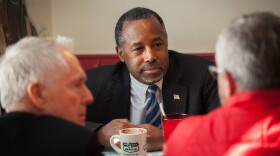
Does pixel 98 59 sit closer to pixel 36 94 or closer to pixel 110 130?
pixel 110 130

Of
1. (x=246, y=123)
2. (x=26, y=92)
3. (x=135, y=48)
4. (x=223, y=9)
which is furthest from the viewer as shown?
(x=223, y=9)

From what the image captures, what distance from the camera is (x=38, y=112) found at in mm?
875

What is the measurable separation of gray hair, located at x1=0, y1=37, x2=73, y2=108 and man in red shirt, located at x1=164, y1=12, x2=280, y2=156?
37 centimetres

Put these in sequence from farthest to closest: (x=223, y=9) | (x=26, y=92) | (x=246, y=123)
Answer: (x=223, y=9)
(x=26, y=92)
(x=246, y=123)

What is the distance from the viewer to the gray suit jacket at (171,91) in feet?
5.82

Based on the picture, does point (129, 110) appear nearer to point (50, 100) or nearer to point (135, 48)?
point (135, 48)

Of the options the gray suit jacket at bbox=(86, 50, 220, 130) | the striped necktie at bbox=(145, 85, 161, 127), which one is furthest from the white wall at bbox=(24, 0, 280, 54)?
the striped necktie at bbox=(145, 85, 161, 127)

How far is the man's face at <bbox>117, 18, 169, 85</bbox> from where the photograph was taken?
1716 millimetres

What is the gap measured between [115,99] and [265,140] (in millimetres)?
1131

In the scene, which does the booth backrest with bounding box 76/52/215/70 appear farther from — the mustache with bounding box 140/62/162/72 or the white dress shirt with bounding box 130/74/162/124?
the mustache with bounding box 140/62/162/72

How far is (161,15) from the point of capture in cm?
288

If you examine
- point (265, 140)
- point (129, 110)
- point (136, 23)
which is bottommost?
point (129, 110)

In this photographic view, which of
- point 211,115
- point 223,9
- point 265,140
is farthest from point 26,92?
point 223,9


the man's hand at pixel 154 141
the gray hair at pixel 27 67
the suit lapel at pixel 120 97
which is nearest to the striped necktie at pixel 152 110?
the suit lapel at pixel 120 97
